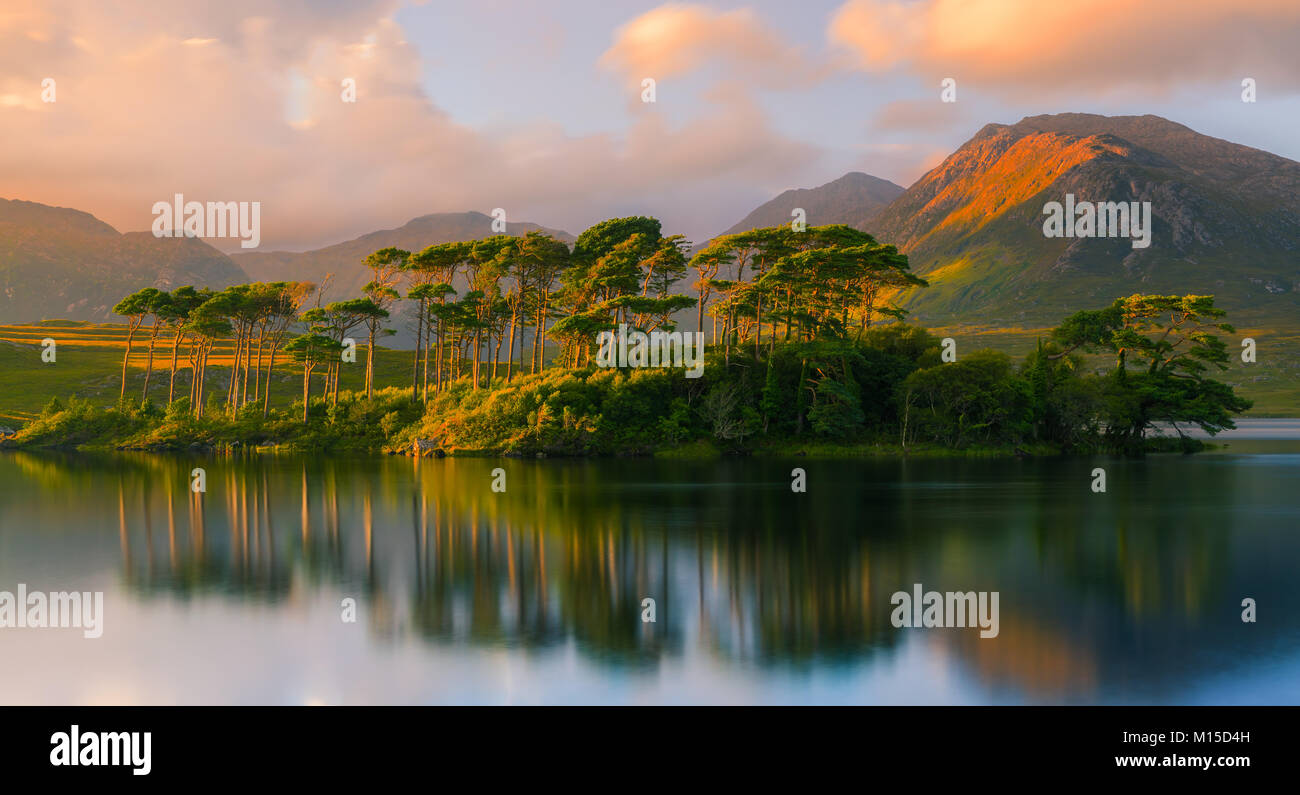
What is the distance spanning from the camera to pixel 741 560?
21.4 meters

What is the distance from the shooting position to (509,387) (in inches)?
2657

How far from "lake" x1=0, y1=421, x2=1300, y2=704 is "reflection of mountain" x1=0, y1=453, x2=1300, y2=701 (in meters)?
0.10

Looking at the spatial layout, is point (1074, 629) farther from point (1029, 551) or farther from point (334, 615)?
point (334, 615)

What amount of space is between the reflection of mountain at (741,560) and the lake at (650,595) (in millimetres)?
98

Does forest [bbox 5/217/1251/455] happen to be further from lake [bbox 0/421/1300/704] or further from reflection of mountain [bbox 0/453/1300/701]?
lake [bbox 0/421/1300/704]

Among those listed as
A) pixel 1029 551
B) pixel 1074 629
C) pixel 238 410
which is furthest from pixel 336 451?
pixel 1074 629

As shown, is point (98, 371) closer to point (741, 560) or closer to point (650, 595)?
point (741, 560)

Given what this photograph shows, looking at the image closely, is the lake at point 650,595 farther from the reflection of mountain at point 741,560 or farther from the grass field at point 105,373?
the grass field at point 105,373

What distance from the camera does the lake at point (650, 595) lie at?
12430 mm

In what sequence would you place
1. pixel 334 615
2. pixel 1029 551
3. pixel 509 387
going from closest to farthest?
pixel 334 615 → pixel 1029 551 → pixel 509 387

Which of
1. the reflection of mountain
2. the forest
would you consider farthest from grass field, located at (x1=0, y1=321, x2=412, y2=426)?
the reflection of mountain

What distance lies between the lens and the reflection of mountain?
14203mm

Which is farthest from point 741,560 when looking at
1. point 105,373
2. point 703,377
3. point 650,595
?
point 105,373
